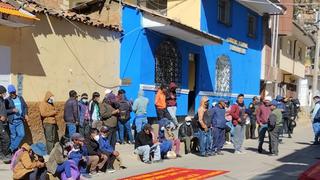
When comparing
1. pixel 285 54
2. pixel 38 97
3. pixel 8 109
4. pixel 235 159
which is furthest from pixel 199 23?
pixel 285 54

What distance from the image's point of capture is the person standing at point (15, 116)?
39.9 ft

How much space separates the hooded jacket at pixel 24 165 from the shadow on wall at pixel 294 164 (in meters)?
4.97

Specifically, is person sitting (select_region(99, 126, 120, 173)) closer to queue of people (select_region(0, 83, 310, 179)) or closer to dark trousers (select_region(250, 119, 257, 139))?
queue of people (select_region(0, 83, 310, 179))

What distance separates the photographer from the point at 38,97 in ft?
45.8

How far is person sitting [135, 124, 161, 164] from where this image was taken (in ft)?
44.8

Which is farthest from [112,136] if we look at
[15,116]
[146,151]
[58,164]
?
[58,164]

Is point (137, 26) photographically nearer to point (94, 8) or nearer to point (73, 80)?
point (94, 8)

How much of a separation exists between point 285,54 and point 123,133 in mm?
26469

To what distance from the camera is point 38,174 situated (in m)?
9.13

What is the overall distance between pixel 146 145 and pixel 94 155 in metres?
2.18

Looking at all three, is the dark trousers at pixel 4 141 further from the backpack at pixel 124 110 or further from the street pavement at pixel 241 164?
the backpack at pixel 124 110

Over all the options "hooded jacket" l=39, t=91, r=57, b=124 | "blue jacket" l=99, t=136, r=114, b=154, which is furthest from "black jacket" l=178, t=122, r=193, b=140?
"hooded jacket" l=39, t=91, r=57, b=124

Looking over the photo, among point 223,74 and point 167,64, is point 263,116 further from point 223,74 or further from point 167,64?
point 223,74

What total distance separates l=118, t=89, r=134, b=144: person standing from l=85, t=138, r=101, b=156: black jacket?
149 inches
